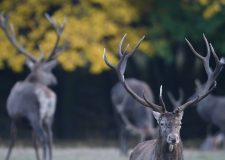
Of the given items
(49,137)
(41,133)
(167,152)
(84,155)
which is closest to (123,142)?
(84,155)

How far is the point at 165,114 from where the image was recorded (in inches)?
397

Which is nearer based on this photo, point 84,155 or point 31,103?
point 31,103

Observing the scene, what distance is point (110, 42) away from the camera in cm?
2244

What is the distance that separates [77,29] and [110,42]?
117 centimetres

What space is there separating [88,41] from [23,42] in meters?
1.56

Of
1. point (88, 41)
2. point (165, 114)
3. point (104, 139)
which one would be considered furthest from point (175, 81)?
point (165, 114)

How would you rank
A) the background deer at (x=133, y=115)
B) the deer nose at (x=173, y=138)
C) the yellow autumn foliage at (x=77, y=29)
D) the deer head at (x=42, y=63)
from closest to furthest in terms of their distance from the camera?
the deer nose at (x=173, y=138), the deer head at (x=42, y=63), the background deer at (x=133, y=115), the yellow autumn foliage at (x=77, y=29)

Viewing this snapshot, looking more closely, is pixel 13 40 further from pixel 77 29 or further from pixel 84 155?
pixel 77 29

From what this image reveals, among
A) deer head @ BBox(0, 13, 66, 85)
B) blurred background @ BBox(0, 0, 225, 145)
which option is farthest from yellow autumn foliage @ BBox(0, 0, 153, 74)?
deer head @ BBox(0, 13, 66, 85)

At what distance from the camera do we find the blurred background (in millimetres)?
21750

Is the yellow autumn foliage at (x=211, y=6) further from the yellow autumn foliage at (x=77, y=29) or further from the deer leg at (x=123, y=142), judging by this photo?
the deer leg at (x=123, y=142)

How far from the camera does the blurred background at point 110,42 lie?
21750 millimetres

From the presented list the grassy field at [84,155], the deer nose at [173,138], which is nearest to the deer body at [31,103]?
the grassy field at [84,155]

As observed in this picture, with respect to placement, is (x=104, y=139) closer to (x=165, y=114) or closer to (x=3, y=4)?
(x=3, y=4)
